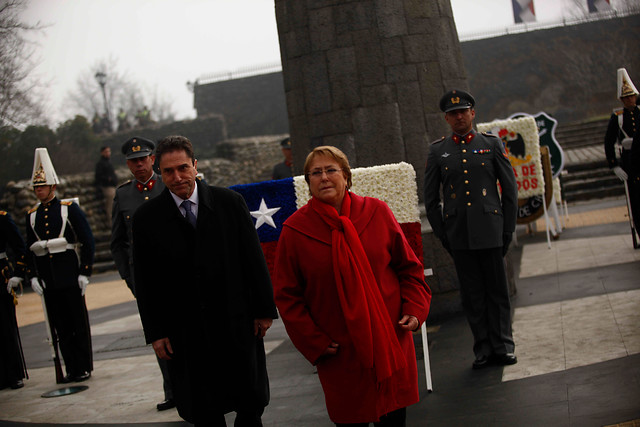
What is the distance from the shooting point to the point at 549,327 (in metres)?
7.30

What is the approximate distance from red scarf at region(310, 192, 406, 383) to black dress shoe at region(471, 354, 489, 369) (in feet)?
8.50

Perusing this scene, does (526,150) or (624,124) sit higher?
(624,124)

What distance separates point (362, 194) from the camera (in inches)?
259

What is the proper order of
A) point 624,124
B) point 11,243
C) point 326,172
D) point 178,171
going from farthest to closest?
point 624,124 → point 11,243 → point 178,171 → point 326,172

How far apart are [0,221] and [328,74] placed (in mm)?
3998

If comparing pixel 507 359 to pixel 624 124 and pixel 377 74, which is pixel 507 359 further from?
pixel 624 124

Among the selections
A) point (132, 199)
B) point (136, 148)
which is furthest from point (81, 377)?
point (136, 148)

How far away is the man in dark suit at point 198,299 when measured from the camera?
14.0 ft

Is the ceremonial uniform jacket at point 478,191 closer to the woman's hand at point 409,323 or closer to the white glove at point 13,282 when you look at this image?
the woman's hand at point 409,323

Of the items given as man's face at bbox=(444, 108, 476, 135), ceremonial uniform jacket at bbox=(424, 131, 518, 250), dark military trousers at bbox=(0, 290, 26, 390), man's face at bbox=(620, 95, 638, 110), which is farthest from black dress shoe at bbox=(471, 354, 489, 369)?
dark military trousers at bbox=(0, 290, 26, 390)

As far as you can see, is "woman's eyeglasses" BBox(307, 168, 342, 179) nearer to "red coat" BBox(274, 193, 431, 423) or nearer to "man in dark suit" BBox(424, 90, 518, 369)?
"red coat" BBox(274, 193, 431, 423)

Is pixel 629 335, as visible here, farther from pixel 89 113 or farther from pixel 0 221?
pixel 89 113

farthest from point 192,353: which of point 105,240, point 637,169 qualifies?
point 105,240

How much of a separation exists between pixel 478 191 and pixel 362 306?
3004 mm
